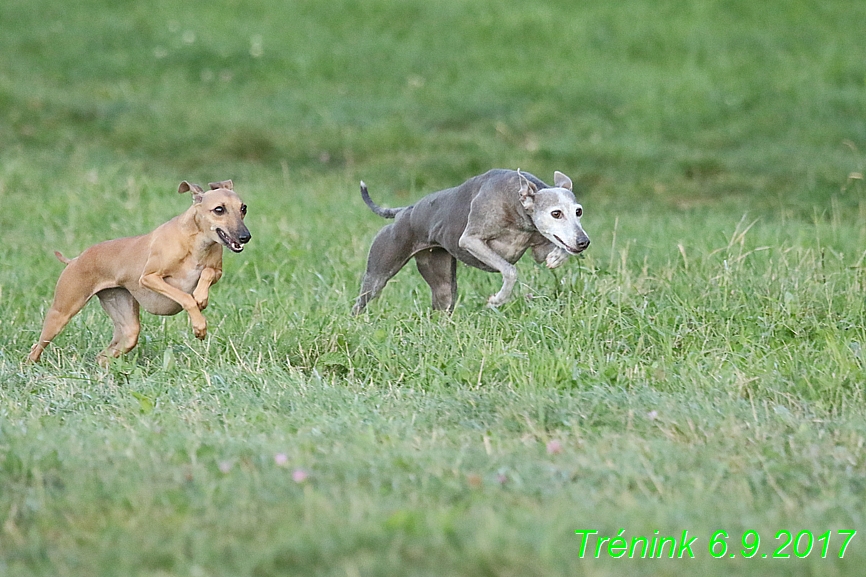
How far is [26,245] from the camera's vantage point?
9.75 metres

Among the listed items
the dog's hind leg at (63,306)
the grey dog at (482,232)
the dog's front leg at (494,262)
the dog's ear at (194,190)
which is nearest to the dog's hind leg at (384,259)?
the grey dog at (482,232)

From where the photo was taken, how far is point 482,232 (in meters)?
6.80

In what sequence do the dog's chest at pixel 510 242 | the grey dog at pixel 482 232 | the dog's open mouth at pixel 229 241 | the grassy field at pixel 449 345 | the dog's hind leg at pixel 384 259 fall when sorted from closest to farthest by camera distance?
1. the grassy field at pixel 449 345
2. the dog's open mouth at pixel 229 241
3. the grey dog at pixel 482 232
4. the dog's chest at pixel 510 242
5. the dog's hind leg at pixel 384 259

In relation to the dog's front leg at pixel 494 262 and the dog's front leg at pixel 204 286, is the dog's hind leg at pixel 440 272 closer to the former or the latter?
the dog's front leg at pixel 494 262

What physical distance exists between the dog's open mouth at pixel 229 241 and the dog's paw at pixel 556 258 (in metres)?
1.81

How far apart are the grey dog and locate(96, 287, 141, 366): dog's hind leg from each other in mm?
1438

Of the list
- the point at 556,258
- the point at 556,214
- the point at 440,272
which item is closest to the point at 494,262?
the point at 556,258

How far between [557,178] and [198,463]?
3.35m

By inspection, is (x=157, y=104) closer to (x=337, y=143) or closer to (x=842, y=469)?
(x=337, y=143)

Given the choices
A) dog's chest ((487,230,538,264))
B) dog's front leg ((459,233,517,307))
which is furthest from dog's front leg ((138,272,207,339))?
dog's chest ((487,230,538,264))

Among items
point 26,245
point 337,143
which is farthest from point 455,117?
point 26,245

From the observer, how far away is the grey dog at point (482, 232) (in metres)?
6.52

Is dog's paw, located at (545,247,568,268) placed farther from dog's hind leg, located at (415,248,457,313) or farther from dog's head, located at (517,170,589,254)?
dog's hind leg, located at (415,248,457,313)

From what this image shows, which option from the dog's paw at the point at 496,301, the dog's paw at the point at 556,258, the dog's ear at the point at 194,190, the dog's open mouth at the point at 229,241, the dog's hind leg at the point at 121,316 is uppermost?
the dog's ear at the point at 194,190
